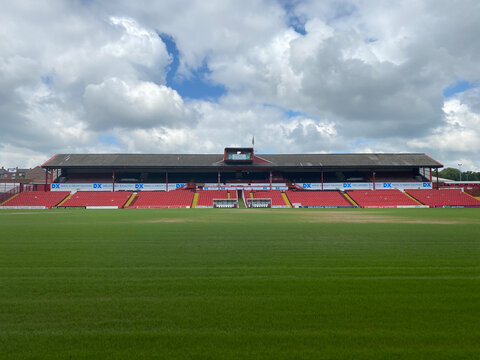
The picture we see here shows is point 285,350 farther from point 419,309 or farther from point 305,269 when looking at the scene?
point 305,269

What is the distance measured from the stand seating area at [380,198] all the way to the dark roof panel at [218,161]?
16.7ft

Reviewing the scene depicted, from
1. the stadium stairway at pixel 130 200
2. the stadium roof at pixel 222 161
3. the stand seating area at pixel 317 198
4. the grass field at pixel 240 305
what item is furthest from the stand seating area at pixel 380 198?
the grass field at pixel 240 305

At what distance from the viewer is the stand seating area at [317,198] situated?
46.4m

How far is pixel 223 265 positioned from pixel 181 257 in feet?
4.62

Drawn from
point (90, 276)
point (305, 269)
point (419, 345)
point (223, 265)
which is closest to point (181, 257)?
point (223, 265)

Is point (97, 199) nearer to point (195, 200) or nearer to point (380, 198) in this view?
point (195, 200)

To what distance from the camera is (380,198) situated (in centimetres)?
4834

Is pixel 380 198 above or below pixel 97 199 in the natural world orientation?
above

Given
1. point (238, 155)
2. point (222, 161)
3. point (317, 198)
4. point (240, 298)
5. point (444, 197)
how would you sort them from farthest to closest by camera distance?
point (222, 161), point (238, 155), point (317, 198), point (444, 197), point (240, 298)

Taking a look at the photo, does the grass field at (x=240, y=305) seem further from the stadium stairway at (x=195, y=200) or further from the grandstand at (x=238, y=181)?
the grandstand at (x=238, y=181)

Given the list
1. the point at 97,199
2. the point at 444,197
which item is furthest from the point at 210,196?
the point at 444,197

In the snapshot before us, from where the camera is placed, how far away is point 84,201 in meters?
47.1

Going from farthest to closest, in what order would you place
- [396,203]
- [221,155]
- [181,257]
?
[221,155]
[396,203]
[181,257]

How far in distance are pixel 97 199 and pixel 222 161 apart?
20.9 meters
